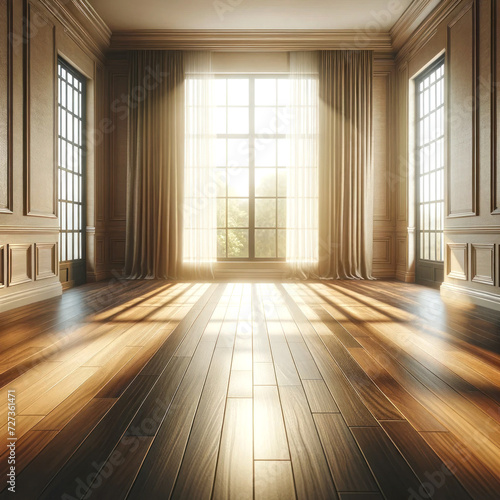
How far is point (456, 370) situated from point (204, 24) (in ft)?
17.1

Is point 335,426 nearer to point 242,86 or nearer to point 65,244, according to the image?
point 65,244

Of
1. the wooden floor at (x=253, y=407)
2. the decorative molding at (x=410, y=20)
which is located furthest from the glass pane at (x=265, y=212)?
the wooden floor at (x=253, y=407)

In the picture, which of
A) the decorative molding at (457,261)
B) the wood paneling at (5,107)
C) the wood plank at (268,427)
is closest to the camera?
the wood plank at (268,427)

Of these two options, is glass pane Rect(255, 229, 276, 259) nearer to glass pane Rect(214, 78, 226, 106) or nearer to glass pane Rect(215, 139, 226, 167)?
glass pane Rect(215, 139, 226, 167)

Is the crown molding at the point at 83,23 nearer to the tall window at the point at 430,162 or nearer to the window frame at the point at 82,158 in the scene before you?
the window frame at the point at 82,158

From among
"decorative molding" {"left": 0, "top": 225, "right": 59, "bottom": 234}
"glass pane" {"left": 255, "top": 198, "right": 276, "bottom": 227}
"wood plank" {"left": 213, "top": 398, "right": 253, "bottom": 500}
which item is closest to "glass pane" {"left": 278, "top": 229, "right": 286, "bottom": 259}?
"glass pane" {"left": 255, "top": 198, "right": 276, "bottom": 227}

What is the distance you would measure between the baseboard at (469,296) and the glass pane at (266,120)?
11.0ft

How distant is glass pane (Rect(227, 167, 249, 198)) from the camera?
5.97 metres

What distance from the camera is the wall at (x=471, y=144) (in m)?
3.47

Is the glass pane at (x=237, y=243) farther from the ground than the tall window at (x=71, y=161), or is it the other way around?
the tall window at (x=71, y=161)

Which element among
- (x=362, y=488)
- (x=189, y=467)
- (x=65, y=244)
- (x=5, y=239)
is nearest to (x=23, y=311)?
(x=5, y=239)

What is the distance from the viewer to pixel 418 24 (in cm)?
486

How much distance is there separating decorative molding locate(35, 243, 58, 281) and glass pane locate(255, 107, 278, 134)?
3.41m

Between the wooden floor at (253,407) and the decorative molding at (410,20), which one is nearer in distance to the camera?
the wooden floor at (253,407)
